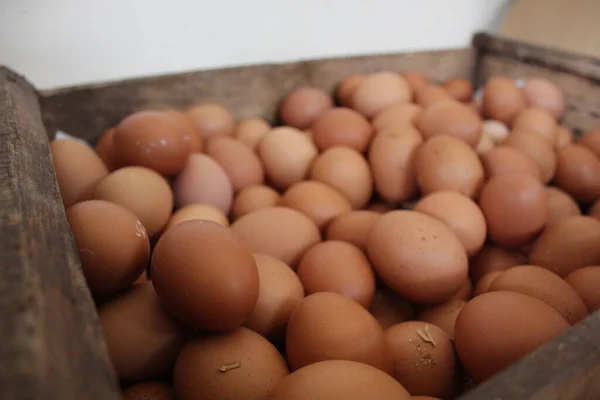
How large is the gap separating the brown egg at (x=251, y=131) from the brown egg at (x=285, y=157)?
0.17ft

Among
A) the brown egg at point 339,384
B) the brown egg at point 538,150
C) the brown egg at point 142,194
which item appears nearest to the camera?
the brown egg at point 339,384

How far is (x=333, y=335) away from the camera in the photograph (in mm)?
573

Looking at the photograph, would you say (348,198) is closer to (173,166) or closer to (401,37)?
(173,166)

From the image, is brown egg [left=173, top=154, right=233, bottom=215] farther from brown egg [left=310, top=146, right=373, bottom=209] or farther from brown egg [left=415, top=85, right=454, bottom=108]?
brown egg [left=415, top=85, right=454, bottom=108]

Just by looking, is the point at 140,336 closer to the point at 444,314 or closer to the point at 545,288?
the point at 444,314

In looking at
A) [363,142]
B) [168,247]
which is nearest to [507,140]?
[363,142]

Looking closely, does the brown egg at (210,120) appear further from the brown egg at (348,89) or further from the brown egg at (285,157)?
the brown egg at (348,89)

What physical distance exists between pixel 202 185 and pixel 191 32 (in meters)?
0.44

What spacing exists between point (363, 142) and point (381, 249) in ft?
1.52

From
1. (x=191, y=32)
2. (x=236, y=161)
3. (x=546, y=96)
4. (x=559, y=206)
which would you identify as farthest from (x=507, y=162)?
(x=191, y=32)

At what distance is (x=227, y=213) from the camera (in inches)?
40.1

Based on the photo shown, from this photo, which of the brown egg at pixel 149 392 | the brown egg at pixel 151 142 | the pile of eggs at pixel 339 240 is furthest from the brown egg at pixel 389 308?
the brown egg at pixel 151 142

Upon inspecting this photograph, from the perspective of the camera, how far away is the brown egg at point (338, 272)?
0.74 m

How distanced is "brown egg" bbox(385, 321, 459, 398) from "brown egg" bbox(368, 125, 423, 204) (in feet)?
1.43
